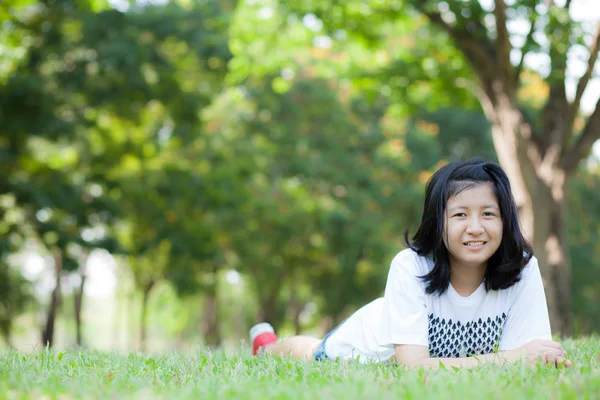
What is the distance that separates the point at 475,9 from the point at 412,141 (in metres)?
14.1

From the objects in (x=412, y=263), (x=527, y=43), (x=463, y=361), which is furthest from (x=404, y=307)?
(x=527, y=43)

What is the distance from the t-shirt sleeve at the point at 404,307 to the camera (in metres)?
3.43

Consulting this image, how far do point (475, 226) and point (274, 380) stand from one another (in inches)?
49.5

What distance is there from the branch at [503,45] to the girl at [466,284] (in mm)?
5355

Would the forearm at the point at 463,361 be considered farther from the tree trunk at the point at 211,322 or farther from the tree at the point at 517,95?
the tree trunk at the point at 211,322

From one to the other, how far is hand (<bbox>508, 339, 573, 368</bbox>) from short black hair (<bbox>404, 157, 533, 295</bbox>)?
1.28 feet

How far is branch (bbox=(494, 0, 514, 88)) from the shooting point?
8414 mm

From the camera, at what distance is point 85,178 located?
1533cm

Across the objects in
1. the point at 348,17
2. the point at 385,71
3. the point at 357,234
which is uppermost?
the point at 348,17

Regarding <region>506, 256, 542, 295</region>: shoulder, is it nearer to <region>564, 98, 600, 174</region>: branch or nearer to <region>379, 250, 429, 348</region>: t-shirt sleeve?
<region>379, 250, 429, 348</region>: t-shirt sleeve

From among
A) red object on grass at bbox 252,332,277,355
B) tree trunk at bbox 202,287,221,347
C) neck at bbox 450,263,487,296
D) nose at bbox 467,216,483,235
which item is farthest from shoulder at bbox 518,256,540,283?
tree trunk at bbox 202,287,221,347

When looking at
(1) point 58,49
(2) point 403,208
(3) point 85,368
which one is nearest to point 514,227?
(3) point 85,368

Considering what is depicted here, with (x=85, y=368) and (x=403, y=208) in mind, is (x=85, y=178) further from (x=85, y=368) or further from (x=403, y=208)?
(x=85, y=368)

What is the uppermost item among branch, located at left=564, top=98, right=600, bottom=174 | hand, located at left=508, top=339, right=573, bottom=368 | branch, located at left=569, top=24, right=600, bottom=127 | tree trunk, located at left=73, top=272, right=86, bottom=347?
branch, located at left=569, top=24, right=600, bottom=127
